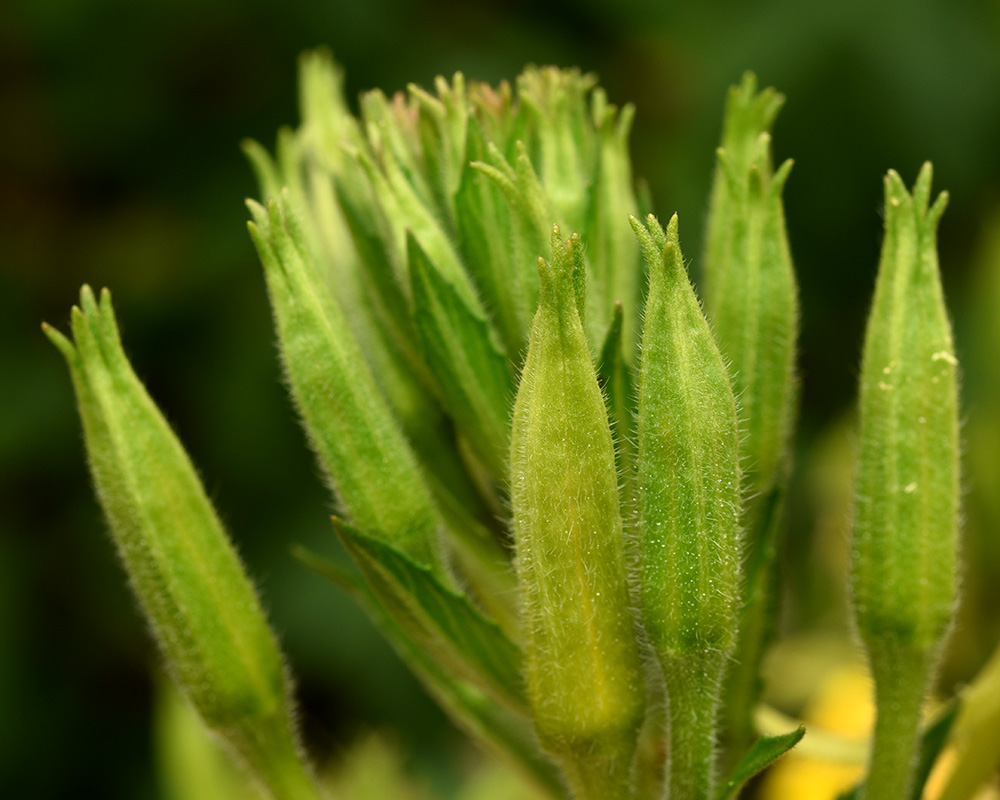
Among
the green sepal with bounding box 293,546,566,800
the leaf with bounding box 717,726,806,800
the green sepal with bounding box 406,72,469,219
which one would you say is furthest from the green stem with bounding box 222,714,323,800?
the green sepal with bounding box 406,72,469,219

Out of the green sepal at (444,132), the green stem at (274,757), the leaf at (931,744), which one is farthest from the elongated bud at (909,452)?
the green stem at (274,757)

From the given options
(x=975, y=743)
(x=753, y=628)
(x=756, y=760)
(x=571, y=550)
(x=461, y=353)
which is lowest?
(x=975, y=743)

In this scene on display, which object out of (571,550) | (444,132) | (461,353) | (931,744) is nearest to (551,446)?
(571,550)

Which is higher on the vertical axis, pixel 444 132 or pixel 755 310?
pixel 444 132

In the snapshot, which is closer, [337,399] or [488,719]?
[337,399]

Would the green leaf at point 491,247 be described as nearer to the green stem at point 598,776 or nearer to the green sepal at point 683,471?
the green sepal at point 683,471

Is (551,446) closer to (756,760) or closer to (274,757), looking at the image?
(756,760)

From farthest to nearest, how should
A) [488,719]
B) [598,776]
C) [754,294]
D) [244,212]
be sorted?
[244,212] → [488,719] → [754,294] → [598,776]
